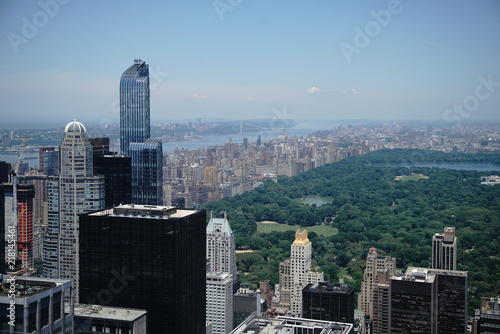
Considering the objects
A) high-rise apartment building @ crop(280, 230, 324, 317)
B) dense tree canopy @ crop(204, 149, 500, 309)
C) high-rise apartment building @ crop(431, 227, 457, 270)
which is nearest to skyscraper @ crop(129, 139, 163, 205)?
dense tree canopy @ crop(204, 149, 500, 309)

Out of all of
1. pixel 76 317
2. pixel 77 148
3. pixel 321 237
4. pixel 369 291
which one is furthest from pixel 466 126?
pixel 76 317

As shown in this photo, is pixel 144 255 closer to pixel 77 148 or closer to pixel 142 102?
pixel 77 148

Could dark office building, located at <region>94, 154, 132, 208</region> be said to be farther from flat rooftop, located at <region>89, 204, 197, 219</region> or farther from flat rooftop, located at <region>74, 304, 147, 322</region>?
flat rooftop, located at <region>74, 304, 147, 322</region>

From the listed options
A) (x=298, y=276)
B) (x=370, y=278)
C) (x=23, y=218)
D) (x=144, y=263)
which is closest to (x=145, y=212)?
(x=144, y=263)

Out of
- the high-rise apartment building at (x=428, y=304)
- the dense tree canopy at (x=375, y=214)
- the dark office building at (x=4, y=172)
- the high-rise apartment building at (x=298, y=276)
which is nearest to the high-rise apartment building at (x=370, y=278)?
the dense tree canopy at (x=375, y=214)

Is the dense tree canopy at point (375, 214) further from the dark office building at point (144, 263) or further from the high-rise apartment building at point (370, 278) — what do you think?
the dark office building at point (144, 263)

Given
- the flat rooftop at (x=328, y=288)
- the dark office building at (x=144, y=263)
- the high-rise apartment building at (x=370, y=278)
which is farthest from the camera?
the high-rise apartment building at (x=370, y=278)

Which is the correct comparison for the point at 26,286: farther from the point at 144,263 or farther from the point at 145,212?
the point at 145,212
